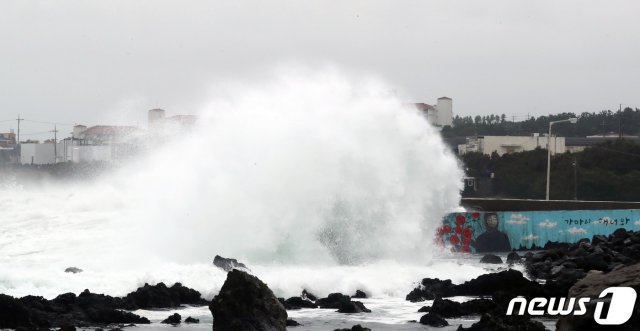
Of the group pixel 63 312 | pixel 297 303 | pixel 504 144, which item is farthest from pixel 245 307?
pixel 504 144

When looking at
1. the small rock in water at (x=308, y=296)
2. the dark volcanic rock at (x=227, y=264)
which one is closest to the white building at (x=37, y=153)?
the dark volcanic rock at (x=227, y=264)

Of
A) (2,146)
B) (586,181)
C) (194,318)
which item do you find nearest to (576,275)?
(194,318)

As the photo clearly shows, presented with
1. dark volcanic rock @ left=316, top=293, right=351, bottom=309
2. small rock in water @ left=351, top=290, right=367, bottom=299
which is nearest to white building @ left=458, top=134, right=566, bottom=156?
small rock in water @ left=351, top=290, right=367, bottom=299

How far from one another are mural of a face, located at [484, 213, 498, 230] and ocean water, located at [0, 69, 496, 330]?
3365 millimetres

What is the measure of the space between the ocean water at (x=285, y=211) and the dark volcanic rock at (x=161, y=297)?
2.70m

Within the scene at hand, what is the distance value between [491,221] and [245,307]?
2703 cm

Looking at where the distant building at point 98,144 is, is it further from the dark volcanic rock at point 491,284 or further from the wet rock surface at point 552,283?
the dark volcanic rock at point 491,284

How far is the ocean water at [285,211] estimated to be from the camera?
105 ft

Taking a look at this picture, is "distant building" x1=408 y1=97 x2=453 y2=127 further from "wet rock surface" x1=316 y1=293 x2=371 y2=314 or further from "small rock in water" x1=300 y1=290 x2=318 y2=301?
"wet rock surface" x1=316 y1=293 x2=371 y2=314

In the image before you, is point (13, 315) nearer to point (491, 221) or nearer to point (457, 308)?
point (457, 308)

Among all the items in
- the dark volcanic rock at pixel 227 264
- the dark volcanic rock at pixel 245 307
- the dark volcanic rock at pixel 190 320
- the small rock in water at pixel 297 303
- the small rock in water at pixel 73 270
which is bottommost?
the small rock in water at pixel 297 303

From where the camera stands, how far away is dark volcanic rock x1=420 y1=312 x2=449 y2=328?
21.3 m

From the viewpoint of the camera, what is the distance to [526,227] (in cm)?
4538

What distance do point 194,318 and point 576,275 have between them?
36.2ft
